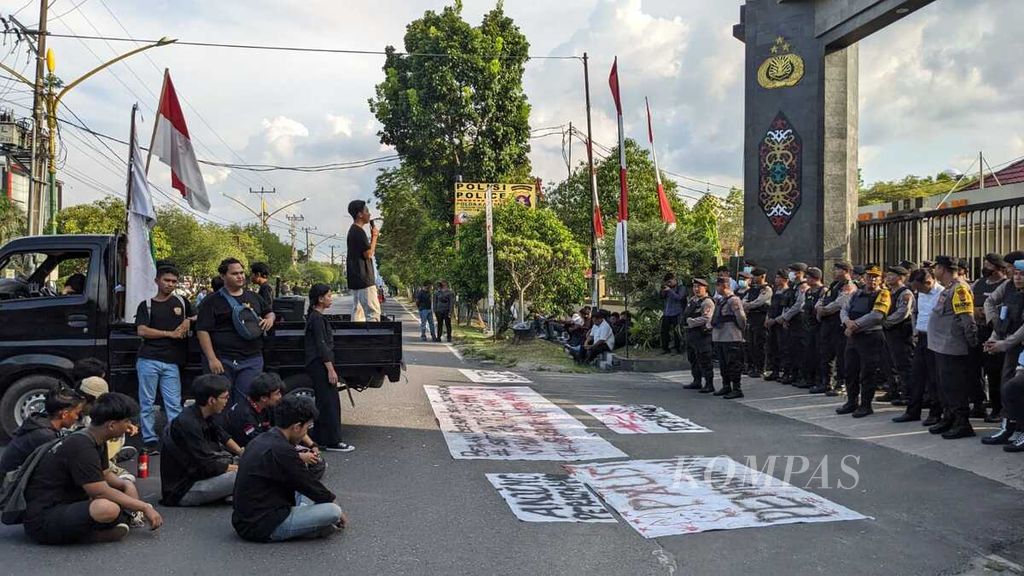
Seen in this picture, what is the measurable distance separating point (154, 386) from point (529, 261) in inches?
754

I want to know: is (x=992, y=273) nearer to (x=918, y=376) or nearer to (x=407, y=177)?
(x=918, y=376)

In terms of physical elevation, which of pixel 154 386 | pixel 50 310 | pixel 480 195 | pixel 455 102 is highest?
pixel 455 102

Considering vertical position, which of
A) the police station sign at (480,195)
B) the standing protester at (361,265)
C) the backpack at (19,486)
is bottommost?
the backpack at (19,486)

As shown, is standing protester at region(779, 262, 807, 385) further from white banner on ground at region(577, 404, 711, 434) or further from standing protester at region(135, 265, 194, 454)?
standing protester at region(135, 265, 194, 454)

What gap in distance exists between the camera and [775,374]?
1388 cm

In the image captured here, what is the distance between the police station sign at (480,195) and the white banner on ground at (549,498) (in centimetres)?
2399

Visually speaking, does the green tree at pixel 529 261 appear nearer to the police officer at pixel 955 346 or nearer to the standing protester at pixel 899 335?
the standing protester at pixel 899 335

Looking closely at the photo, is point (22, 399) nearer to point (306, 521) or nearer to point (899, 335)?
point (306, 521)

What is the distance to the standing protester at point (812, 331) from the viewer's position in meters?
12.3

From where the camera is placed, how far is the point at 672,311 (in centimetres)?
1689

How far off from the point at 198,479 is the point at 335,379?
2119mm

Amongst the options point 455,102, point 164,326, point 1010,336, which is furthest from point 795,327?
point 455,102

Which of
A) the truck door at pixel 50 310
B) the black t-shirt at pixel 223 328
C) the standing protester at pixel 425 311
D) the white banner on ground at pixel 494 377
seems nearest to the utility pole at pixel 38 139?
the standing protester at pixel 425 311

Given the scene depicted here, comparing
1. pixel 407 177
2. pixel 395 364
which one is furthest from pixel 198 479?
pixel 407 177
